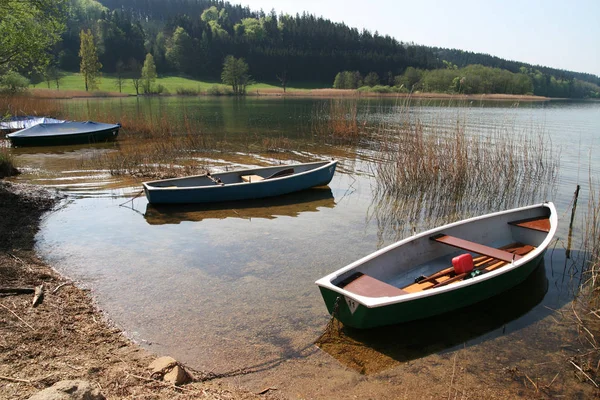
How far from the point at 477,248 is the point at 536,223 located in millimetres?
2002

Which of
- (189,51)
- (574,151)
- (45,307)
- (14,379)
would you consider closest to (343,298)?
(14,379)

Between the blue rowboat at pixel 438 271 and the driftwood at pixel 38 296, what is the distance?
11.0ft

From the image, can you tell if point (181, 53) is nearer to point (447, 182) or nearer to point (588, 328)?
point (447, 182)

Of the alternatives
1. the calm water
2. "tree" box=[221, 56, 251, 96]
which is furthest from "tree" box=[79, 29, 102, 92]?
the calm water

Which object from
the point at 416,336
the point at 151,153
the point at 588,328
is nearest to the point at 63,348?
the point at 416,336

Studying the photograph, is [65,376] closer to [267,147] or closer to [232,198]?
[232,198]

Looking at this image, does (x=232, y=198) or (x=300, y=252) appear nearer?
(x=300, y=252)

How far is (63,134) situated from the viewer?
63.8 ft

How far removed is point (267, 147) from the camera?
19469 mm

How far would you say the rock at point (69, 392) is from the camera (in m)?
2.77

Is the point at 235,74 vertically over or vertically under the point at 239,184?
over

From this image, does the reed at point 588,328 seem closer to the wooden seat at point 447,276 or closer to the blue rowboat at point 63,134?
the wooden seat at point 447,276

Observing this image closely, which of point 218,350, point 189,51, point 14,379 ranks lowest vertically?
point 218,350

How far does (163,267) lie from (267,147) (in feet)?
41.7
